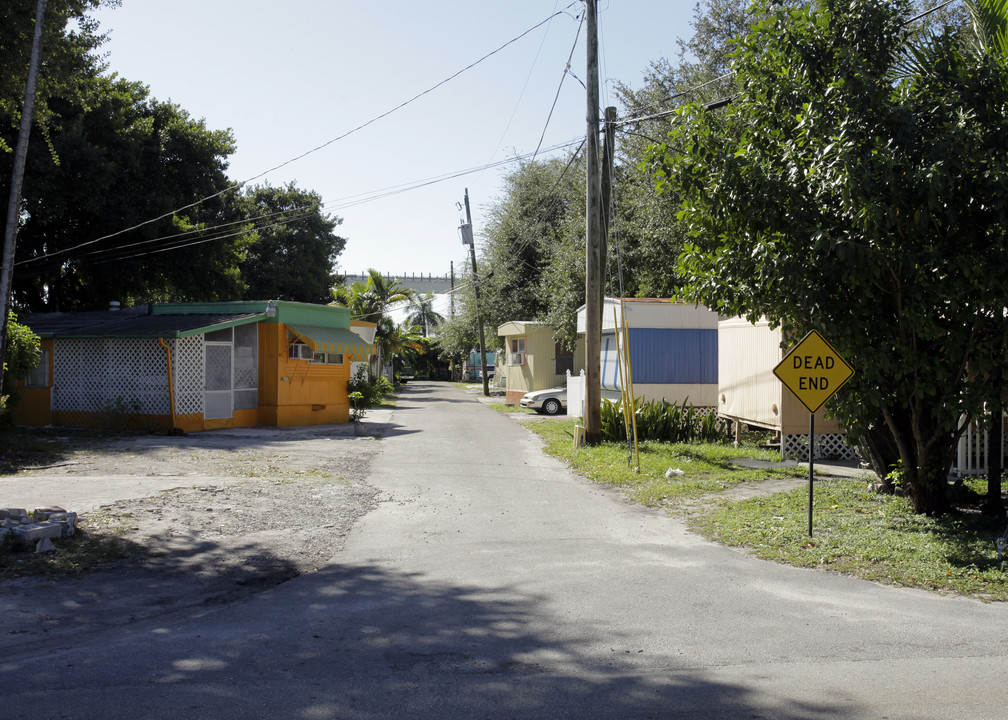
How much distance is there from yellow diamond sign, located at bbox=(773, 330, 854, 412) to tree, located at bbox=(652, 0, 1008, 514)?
0.23 m

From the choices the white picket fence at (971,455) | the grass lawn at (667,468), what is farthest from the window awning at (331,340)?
the white picket fence at (971,455)

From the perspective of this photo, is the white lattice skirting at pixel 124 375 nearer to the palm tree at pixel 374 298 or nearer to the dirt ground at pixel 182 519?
the dirt ground at pixel 182 519

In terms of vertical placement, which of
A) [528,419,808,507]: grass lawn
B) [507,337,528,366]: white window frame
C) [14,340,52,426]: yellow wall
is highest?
[507,337,528,366]: white window frame

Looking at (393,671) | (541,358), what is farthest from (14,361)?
(541,358)

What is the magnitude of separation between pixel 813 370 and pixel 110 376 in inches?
668

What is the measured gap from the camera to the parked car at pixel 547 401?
2728 cm

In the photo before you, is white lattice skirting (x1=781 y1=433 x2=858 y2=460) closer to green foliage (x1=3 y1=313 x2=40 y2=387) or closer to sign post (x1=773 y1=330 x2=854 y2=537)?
sign post (x1=773 y1=330 x2=854 y2=537)

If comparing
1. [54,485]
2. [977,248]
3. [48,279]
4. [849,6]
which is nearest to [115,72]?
[48,279]

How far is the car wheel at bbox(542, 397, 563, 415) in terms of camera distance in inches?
1081

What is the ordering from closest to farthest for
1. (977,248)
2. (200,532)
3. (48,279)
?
(977,248)
(200,532)
(48,279)

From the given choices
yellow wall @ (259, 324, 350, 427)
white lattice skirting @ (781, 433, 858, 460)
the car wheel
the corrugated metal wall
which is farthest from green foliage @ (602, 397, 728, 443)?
the car wheel

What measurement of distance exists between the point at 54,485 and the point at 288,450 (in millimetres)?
5228

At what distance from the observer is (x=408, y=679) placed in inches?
180

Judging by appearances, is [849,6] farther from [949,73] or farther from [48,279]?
[48,279]
